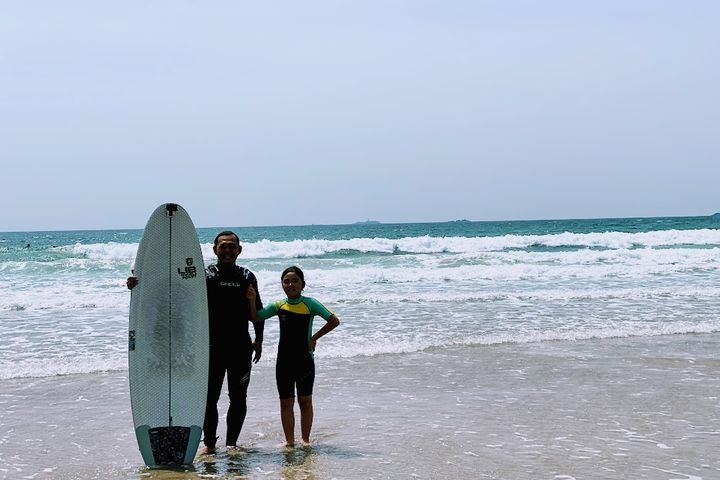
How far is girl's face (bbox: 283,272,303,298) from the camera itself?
16.4 feet

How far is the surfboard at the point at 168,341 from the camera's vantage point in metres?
4.85

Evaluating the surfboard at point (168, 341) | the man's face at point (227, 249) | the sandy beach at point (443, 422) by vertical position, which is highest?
the man's face at point (227, 249)

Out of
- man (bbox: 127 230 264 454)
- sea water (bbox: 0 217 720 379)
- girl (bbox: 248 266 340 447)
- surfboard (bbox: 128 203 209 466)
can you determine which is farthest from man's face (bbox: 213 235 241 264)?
sea water (bbox: 0 217 720 379)

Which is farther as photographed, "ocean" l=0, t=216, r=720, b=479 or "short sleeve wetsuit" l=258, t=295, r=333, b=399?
"short sleeve wetsuit" l=258, t=295, r=333, b=399

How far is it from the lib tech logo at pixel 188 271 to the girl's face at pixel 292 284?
0.70 meters

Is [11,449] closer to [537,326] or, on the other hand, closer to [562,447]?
[562,447]

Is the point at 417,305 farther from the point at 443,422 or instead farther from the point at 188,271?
the point at 188,271

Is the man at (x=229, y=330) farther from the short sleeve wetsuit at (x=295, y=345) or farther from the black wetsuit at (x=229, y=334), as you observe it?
the short sleeve wetsuit at (x=295, y=345)

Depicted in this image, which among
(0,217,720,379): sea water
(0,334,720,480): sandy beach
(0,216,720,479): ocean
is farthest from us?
(0,217,720,379): sea water

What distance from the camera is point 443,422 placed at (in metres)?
5.78

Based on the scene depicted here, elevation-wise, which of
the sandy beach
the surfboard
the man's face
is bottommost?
the sandy beach

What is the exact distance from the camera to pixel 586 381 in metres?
7.23

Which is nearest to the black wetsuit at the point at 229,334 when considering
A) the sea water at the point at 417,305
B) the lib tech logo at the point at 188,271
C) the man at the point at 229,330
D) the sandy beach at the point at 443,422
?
the man at the point at 229,330

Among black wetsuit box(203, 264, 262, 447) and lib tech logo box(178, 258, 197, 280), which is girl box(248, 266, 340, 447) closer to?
black wetsuit box(203, 264, 262, 447)
